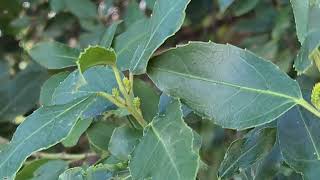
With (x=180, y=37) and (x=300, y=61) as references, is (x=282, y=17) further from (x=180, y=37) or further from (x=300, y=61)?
(x=300, y=61)

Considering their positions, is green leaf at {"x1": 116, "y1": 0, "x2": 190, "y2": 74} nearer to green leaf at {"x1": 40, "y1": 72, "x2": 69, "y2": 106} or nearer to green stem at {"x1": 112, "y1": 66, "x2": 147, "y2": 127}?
green stem at {"x1": 112, "y1": 66, "x2": 147, "y2": 127}

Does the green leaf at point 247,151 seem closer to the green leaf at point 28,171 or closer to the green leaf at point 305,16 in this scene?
the green leaf at point 305,16

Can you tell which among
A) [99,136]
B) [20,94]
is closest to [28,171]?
[99,136]

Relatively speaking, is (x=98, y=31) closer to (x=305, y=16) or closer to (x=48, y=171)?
(x=48, y=171)

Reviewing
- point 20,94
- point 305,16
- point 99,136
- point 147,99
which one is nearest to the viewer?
point 305,16

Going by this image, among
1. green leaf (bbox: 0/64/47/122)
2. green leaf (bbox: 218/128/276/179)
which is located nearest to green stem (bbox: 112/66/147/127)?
green leaf (bbox: 218/128/276/179)

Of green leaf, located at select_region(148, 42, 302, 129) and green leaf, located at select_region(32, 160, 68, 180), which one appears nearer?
green leaf, located at select_region(148, 42, 302, 129)
